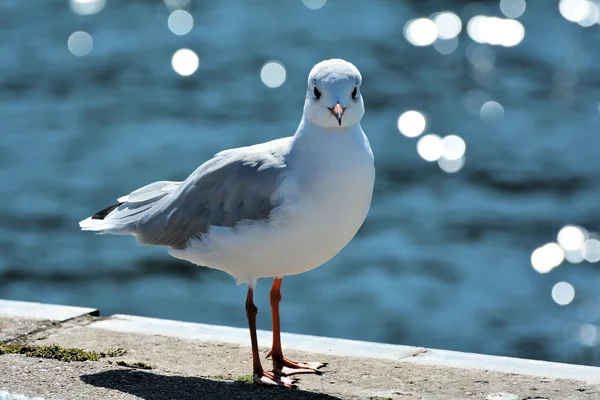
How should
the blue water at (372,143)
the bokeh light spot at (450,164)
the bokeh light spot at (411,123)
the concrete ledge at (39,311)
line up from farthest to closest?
the bokeh light spot at (411,123) < the bokeh light spot at (450,164) < the blue water at (372,143) < the concrete ledge at (39,311)

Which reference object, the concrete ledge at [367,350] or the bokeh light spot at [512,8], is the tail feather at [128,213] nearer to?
the concrete ledge at [367,350]

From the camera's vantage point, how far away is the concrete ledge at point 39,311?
6.64m

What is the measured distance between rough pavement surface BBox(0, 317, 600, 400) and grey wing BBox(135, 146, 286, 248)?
62 centimetres

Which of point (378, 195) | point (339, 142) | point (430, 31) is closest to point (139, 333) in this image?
point (339, 142)

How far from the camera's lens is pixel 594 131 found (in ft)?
51.8

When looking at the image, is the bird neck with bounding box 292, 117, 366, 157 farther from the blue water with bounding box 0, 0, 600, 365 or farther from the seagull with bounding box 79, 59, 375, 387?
the blue water with bounding box 0, 0, 600, 365

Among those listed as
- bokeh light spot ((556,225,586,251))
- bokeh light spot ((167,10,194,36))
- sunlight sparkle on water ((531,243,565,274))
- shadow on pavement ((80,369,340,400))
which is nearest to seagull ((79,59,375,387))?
shadow on pavement ((80,369,340,400))

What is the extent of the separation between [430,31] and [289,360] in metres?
14.0

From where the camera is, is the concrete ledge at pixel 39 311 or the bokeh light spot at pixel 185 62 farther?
the bokeh light spot at pixel 185 62

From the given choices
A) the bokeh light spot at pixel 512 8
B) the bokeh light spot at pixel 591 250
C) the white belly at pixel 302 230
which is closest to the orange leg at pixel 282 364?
the white belly at pixel 302 230

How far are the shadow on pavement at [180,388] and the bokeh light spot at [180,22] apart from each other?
14627 mm

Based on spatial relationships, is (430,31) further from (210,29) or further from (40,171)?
(40,171)

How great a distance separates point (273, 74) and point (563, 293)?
24.3 feet

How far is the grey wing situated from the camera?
227 inches
